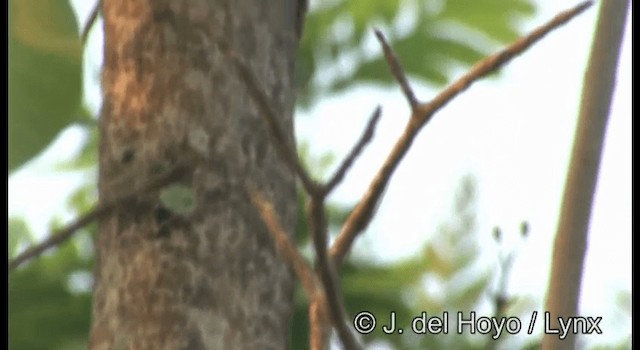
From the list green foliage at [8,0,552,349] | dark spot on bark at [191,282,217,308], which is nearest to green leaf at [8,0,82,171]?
green foliage at [8,0,552,349]

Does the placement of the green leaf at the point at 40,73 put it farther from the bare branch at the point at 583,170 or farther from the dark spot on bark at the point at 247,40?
the bare branch at the point at 583,170

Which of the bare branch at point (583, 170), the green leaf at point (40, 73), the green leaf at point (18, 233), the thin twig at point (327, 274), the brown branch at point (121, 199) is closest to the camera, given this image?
the thin twig at point (327, 274)

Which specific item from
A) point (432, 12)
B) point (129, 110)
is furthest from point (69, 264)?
point (432, 12)

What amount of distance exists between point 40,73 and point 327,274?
445 mm

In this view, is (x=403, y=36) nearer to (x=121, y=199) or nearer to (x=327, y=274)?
(x=121, y=199)

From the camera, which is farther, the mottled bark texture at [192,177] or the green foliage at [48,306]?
the green foliage at [48,306]

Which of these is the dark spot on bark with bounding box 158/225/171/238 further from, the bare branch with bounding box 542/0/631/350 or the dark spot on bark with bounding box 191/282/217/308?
the bare branch with bounding box 542/0/631/350

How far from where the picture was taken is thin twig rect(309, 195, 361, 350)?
343 millimetres

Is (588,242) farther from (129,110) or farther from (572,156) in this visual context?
(129,110)

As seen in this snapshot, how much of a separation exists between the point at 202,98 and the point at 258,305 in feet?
0.45

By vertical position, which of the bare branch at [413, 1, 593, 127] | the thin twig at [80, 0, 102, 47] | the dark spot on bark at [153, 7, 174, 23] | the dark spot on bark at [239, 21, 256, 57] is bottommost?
the bare branch at [413, 1, 593, 127]

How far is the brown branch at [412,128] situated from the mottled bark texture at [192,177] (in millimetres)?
171

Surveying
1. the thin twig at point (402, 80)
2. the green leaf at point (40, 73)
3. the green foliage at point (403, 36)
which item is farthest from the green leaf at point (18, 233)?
the thin twig at point (402, 80)

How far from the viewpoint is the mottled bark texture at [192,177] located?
1.76 feet
